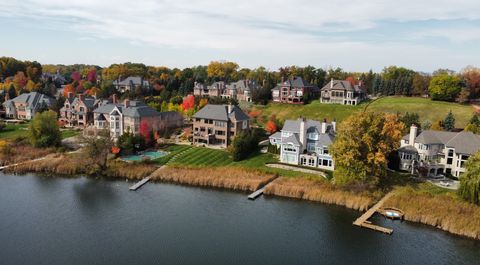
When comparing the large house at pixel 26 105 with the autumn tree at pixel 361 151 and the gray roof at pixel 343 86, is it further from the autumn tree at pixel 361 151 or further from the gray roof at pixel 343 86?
the autumn tree at pixel 361 151

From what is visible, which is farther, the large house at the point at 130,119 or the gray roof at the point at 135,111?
the large house at the point at 130,119

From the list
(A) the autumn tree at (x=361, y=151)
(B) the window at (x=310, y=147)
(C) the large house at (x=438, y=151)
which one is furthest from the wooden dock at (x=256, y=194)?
(C) the large house at (x=438, y=151)

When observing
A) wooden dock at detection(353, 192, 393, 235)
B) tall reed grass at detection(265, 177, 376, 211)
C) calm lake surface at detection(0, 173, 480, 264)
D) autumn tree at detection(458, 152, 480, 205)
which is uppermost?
autumn tree at detection(458, 152, 480, 205)

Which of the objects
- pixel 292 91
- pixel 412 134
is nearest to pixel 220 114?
pixel 412 134

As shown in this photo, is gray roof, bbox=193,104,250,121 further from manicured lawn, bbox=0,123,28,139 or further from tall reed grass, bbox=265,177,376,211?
manicured lawn, bbox=0,123,28,139

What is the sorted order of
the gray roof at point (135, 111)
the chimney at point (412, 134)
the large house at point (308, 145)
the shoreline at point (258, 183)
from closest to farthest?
the shoreline at point (258, 183)
the chimney at point (412, 134)
the large house at point (308, 145)
the gray roof at point (135, 111)

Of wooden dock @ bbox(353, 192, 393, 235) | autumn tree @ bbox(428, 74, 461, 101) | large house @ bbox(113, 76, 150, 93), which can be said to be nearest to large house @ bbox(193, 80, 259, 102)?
large house @ bbox(113, 76, 150, 93)
